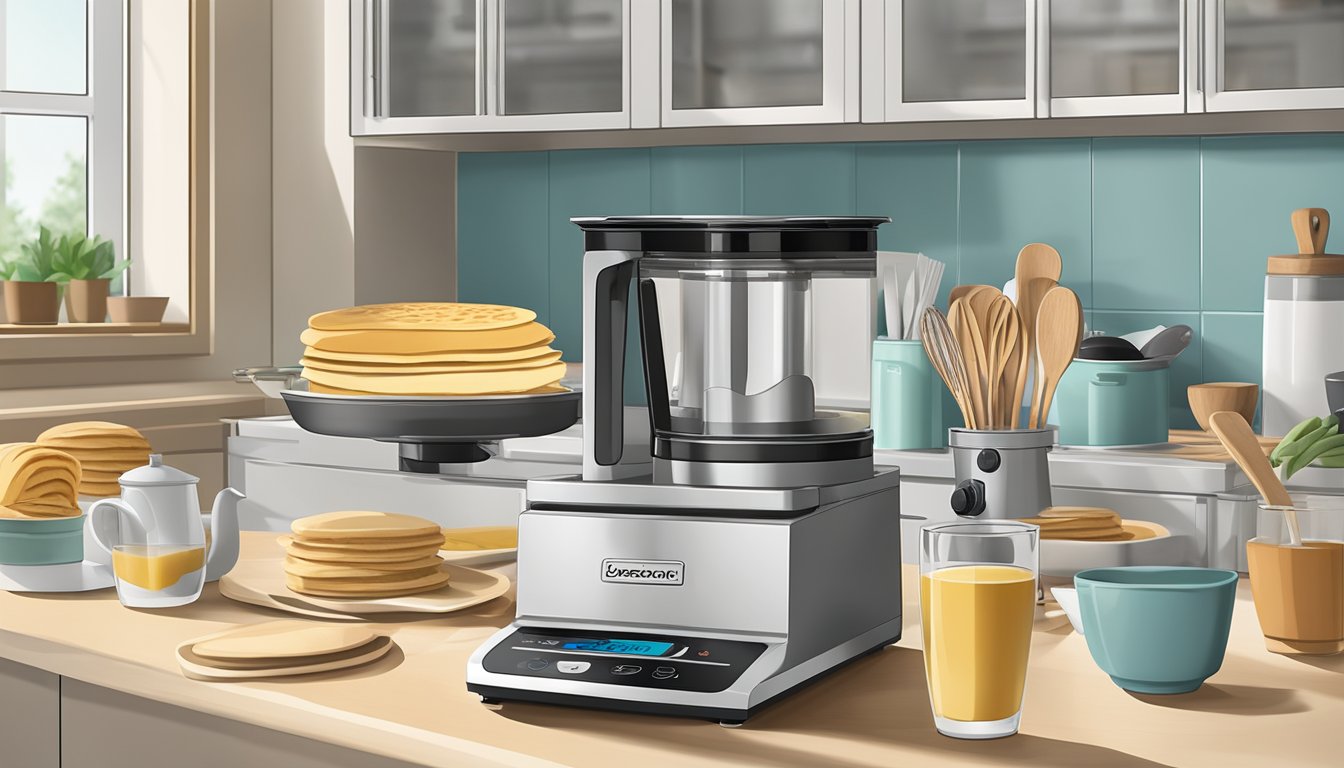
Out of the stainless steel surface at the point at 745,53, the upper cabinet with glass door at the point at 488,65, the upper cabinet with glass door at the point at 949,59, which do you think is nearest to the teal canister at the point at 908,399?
the upper cabinet with glass door at the point at 949,59

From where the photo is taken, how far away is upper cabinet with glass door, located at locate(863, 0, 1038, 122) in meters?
2.65

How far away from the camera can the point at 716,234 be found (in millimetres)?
1079

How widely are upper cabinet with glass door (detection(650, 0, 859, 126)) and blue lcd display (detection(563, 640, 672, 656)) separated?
1.91 m

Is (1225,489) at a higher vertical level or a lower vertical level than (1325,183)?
lower

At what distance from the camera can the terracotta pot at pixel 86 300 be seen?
3195mm

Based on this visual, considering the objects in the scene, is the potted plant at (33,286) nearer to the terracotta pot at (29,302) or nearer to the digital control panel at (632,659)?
the terracotta pot at (29,302)

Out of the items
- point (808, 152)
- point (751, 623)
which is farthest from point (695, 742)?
point (808, 152)

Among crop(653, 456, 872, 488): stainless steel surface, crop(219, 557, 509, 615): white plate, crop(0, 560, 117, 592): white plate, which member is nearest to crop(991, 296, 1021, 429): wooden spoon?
crop(653, 456, 872, 488): stainless steel surface

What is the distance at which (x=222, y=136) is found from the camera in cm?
333

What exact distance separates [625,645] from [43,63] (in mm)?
2754

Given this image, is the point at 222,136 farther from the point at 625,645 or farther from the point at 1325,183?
the point at 625,645

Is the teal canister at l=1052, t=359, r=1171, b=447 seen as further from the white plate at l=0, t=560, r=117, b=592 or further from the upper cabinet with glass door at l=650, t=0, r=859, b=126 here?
the white plate at l=0, t=560, r=117, b=592

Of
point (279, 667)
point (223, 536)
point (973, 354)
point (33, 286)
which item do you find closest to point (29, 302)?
point (33, 286)

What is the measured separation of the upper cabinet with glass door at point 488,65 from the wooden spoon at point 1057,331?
72.2 inches
